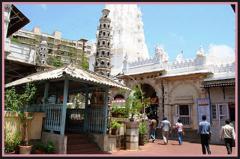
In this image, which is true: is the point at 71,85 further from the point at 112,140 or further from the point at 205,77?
the point at 205,77

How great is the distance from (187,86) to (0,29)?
1447 cm

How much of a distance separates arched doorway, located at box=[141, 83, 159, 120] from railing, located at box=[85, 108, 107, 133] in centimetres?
1028

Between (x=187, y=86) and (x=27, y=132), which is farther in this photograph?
(x=187, y=86)

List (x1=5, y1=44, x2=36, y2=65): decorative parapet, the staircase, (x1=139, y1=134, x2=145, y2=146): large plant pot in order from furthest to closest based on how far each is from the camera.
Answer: (x1=5, y1=44, x2=36, y2=65): decorative parapet
(x1=139, y1=134, x2=145, y2=146): large plant pot
the staircase

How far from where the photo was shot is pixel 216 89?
17.0 meters

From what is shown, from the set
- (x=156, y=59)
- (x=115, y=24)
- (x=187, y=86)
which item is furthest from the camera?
(x=115, y=24)

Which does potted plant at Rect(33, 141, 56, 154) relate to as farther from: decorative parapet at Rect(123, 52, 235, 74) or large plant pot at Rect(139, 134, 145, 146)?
decorative parapet at Rect(123, 52, 235, 74)

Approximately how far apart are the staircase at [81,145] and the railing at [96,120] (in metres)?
0.43

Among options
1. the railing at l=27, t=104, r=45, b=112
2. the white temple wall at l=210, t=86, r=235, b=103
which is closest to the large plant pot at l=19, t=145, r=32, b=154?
the railing at l=27, t=104, r=45, b=112

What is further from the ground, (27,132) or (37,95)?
(37,95)

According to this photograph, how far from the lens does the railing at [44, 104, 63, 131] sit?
30.1 ft

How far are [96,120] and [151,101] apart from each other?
10541 millimetres

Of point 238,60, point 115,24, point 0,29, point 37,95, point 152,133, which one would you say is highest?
point 115,24

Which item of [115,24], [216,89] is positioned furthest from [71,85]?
[115,24]
